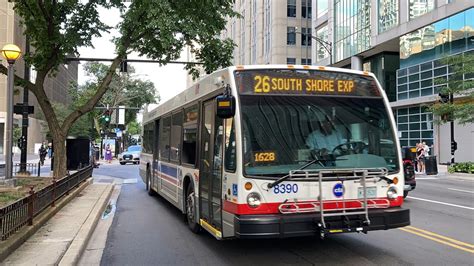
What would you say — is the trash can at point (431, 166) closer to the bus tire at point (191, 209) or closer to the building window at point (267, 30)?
the bus tire at point (191, 209)

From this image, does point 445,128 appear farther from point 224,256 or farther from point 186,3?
point 224,256

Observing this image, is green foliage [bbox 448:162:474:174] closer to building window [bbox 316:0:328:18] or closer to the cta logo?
the cta logo

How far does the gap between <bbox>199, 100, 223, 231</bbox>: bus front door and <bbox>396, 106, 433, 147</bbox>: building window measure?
1222 inches

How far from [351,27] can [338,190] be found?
4300cm

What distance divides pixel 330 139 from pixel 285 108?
77 centimetres

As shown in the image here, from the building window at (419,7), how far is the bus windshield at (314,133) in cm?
3189

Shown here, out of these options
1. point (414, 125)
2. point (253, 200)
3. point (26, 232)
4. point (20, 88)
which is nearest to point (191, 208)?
point (26, 232)

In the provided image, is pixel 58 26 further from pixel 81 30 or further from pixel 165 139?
pixel 165 139

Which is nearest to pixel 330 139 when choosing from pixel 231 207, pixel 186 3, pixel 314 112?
Answer: pixel 314 112

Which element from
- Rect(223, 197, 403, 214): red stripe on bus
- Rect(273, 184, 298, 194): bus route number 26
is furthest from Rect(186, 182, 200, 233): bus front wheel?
Rect(273, 184, 298, 194): bus route number 26

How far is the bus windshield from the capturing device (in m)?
6.25

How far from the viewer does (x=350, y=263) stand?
6379mm

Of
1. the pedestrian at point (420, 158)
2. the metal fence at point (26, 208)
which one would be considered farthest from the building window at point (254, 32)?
the metal fence at point (26, 208)

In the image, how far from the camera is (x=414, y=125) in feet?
125
